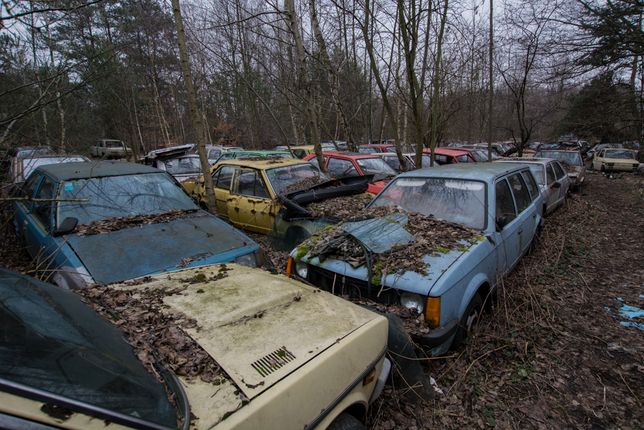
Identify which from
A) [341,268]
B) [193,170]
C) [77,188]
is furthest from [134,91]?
[341,268]

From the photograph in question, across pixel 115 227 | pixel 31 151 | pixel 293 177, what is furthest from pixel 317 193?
pixel 31 151

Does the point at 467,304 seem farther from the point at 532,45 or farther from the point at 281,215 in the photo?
the point at 532,45

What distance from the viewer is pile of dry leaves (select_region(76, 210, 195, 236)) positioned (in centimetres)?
386

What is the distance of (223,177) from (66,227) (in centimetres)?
382

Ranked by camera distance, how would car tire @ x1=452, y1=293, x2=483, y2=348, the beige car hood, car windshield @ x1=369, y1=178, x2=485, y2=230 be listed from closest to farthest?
the beige car hood
car tire @ x1=452, y1=293, x2=483, y2=348
car windshield @ x1=369, y1=178, x2=485, y2=230

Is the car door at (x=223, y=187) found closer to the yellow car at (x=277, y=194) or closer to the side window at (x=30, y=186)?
the yellow car at (x=277, y=194)

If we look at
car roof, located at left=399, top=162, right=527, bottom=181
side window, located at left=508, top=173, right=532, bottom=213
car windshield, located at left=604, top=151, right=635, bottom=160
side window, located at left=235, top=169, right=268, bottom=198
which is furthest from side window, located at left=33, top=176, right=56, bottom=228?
car windshield, located at left=604, top=151, right=635, bottom=160

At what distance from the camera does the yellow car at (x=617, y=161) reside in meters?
18.0

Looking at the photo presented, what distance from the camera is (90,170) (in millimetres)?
4809

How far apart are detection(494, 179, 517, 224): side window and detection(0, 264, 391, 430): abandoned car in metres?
2.69

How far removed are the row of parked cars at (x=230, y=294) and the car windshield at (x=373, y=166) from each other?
8.47 feet

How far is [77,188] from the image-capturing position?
4379mm

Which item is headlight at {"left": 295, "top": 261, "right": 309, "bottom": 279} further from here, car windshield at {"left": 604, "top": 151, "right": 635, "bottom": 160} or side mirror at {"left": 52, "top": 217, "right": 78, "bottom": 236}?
car windshield at {"left": 604, "top": 151, "right": 635, "bottom": 160}

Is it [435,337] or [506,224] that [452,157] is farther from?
[435,337]
